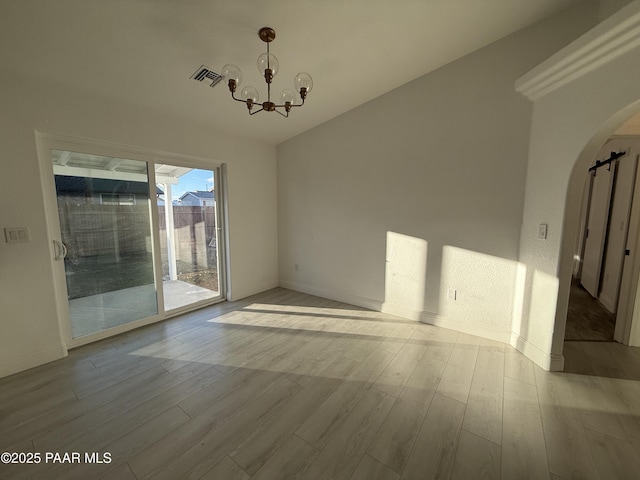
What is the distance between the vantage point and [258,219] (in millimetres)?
4320

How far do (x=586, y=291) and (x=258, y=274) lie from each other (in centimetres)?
560

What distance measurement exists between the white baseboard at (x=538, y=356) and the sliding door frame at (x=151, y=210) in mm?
3777

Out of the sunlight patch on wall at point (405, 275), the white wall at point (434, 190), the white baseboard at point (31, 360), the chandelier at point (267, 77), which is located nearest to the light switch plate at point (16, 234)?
the white baseboard at point (31, 360)

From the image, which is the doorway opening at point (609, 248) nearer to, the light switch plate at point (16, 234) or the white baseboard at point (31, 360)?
the light switch plate at point (16, 234)

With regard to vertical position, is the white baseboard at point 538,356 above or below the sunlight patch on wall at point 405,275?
below

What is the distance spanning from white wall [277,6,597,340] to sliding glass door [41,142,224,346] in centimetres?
164

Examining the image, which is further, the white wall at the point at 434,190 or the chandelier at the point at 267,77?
the white wall at the point at 434,190

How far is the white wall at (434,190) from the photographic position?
266 centimetres

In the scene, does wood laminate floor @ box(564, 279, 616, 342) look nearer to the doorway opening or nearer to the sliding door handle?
the doorway opening

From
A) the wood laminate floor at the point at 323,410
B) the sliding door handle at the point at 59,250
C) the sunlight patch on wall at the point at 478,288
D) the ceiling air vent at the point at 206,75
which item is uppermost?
the ceiling air vent at the point at 206,75

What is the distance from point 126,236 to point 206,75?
2023 millimetres

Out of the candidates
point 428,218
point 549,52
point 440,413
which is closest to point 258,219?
point 428,218

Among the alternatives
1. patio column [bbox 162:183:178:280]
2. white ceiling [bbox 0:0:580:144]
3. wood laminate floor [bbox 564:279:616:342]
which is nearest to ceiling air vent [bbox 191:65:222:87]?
white ceiling [bbox 0:0:580:144]

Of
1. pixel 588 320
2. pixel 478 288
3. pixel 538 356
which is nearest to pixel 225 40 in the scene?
pixel 478 288
